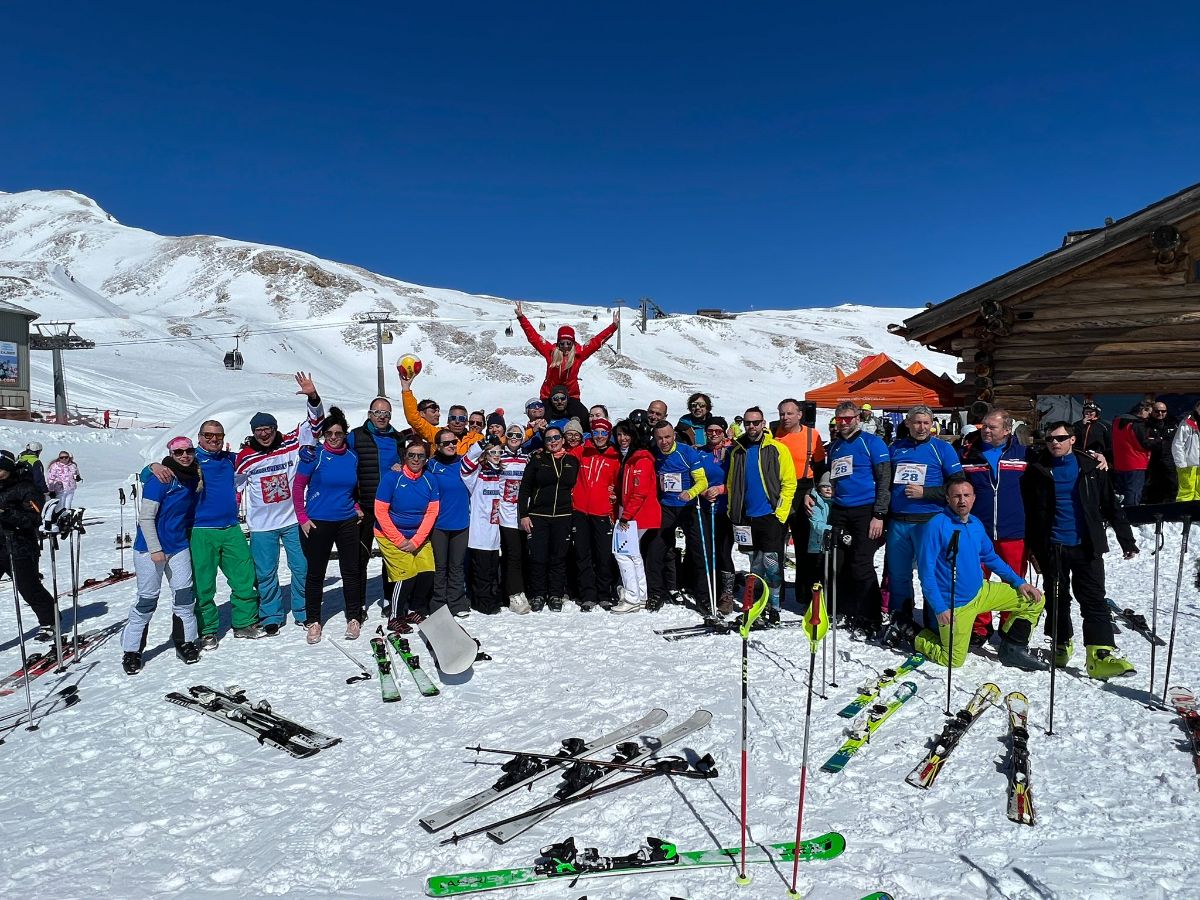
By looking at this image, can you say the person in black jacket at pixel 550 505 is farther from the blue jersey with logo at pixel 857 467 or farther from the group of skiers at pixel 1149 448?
the group of skiers at pixel 1149 448

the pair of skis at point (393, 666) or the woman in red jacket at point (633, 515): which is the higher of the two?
the woman in red jacket at point (633, 515)

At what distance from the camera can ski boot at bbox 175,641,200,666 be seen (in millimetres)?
6219

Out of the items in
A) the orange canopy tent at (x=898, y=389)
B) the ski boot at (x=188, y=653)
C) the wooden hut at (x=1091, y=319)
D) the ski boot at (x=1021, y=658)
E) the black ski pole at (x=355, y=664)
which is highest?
the wooden hut at (x=1091, y=319)

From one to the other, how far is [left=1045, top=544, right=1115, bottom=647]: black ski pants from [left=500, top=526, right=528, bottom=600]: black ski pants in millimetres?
5128

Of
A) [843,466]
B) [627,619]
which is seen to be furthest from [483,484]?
[843,466]

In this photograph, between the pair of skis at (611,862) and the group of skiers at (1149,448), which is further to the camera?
the group of skiers at (1149,448)

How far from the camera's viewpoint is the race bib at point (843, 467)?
6.56m

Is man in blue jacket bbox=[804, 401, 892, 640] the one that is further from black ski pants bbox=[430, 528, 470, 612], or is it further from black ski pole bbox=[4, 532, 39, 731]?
black ski pole bbox=[4, 532, 39, 731]

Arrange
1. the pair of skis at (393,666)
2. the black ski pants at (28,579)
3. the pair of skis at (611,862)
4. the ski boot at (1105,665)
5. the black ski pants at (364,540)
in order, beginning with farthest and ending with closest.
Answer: the black ski pants at (364,540) → the black ski pants at (28,579) → the pair of skis at (393,666) → the ski boot at (1105,665) → the pair of skis at (611,862)

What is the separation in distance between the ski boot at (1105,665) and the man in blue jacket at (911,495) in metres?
1.33

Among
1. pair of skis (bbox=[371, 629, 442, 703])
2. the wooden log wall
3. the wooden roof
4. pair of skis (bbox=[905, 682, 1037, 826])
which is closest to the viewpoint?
pair of skis (bbox=[905, 682, 1037, 826])

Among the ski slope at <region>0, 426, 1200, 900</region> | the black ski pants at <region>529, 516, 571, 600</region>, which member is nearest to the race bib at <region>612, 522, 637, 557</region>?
the black ski pants at <region>529, 516, 571, 600</region>

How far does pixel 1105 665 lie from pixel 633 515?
439 cm

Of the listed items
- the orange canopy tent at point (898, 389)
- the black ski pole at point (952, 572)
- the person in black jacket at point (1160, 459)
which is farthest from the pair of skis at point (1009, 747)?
the person in black jacket at point (1160, 459)
